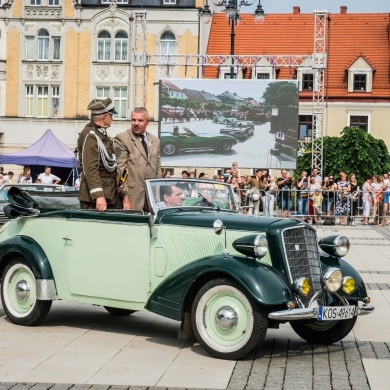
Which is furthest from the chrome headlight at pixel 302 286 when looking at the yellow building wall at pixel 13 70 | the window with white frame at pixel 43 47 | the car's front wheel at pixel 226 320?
the window with white frame at pixel 43 47

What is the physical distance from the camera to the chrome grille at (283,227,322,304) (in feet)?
29.5

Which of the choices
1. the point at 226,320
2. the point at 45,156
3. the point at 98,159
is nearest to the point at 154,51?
the point at 45,156

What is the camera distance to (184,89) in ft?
138

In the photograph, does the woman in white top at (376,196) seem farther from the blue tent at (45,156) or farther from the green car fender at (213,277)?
the green car fender at (213,277)

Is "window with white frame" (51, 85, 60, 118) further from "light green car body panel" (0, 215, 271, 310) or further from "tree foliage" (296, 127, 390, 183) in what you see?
"light green car body panel" (0, 215, 271, 310)

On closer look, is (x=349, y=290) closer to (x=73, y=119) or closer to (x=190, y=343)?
(x=190, y=343)

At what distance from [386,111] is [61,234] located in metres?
59.6

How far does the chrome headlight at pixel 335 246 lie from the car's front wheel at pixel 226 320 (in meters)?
1.35

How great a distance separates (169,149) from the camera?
137 feet

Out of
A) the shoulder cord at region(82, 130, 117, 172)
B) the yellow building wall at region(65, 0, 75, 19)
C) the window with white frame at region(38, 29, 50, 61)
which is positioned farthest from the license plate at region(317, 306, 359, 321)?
the window with white frame at region(38, 29, 50, 61)

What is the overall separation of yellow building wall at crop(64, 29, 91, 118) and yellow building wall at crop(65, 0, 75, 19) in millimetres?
868

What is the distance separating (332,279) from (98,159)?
2.86 metres

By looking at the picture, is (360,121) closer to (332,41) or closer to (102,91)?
(332,41)

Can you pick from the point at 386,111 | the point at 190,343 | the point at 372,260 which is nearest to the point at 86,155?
the point at 190,343
